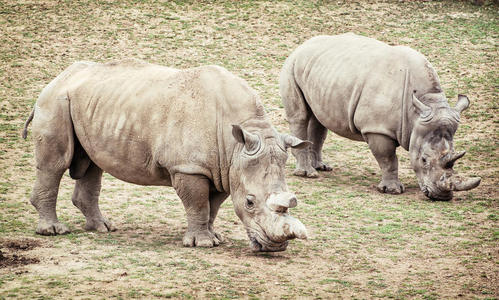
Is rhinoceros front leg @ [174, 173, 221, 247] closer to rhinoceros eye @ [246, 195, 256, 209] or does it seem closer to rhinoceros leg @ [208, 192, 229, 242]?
rhinoceros leg @ [208, 192, 229, 242]

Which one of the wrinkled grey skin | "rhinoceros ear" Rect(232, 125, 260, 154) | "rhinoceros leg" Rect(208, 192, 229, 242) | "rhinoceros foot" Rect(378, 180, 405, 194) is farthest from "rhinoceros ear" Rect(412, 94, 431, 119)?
"rhinoceros ear" Rect(232, 125, 260, 154)

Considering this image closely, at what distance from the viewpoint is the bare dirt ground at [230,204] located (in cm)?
749

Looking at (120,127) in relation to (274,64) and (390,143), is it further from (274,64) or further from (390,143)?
(274,64)

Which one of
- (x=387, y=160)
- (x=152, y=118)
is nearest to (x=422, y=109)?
(x=387, y=160)

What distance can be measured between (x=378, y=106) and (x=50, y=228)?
5.17 metres

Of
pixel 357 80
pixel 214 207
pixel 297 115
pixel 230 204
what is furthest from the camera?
pixel 297 115

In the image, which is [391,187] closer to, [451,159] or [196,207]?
[451,159]

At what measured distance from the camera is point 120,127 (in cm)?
866

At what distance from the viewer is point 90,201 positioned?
30.5 feet

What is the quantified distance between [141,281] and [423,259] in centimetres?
318

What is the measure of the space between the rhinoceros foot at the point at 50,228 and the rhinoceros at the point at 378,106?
4683 millimetres

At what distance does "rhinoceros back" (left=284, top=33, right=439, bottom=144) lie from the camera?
37.8 ft

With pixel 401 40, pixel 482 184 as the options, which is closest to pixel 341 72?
pixel 482 184

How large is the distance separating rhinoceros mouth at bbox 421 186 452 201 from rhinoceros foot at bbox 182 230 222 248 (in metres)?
3.87
